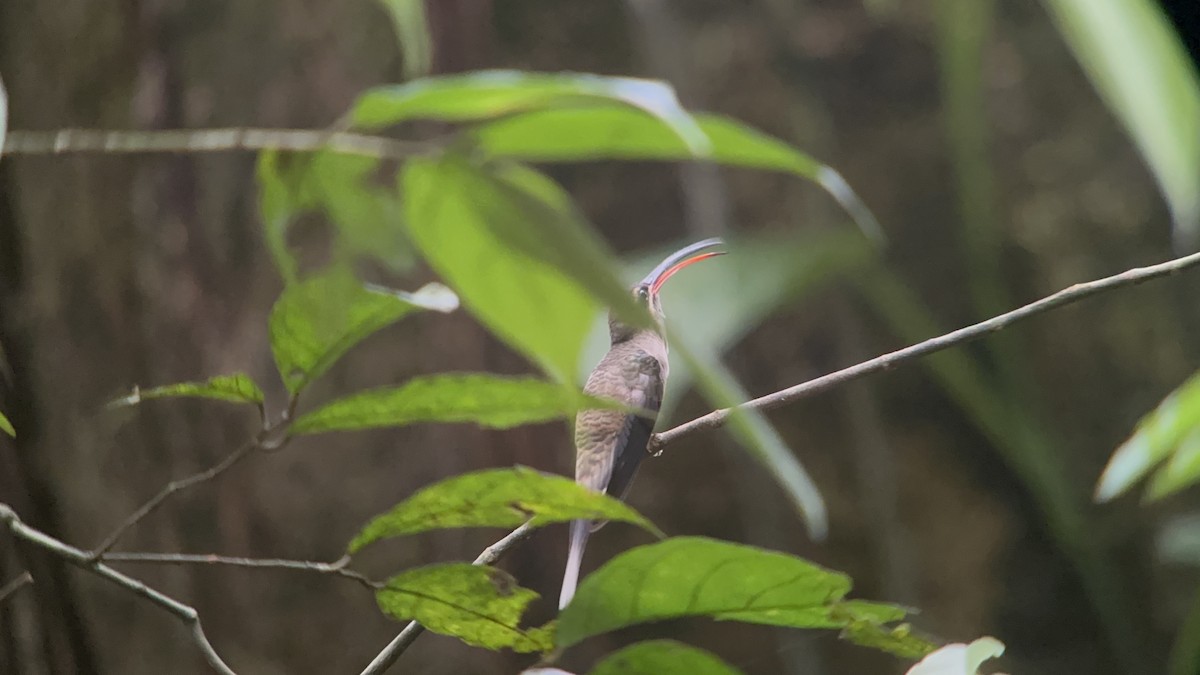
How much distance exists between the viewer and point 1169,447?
0.49 meters

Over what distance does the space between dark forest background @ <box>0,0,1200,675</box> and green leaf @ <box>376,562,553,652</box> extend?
3.54 ft

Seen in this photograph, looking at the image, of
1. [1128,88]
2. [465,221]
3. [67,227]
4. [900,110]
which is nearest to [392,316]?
[465,221]

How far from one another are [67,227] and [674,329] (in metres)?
1.30

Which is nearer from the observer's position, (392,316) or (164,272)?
(392,316)

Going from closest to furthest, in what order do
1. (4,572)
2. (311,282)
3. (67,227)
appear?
(311,282) < (4,572) < (67,227)

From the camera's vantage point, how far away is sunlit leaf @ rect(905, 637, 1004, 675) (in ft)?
1.26

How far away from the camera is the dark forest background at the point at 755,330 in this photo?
58.5 inches

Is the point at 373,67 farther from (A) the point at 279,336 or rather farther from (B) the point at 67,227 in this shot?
(A) the point at 279,336

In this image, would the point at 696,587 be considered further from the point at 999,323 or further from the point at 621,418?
the point at 621,418

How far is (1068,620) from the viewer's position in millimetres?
1925

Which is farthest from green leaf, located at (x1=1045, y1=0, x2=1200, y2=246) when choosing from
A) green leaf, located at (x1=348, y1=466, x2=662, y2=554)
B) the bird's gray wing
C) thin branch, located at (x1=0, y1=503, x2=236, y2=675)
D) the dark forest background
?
the dark forest background

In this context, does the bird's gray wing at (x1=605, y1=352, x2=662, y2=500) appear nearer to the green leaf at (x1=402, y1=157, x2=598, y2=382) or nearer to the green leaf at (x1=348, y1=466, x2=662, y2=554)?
the green leaf at (x1=348, y1=466, x2=662, y2=554)

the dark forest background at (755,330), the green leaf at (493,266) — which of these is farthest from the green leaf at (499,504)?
the dark forest background at (755,330)

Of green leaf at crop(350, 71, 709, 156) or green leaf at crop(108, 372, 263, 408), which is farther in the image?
green leaf at crop(108, 372, 263, 408)
